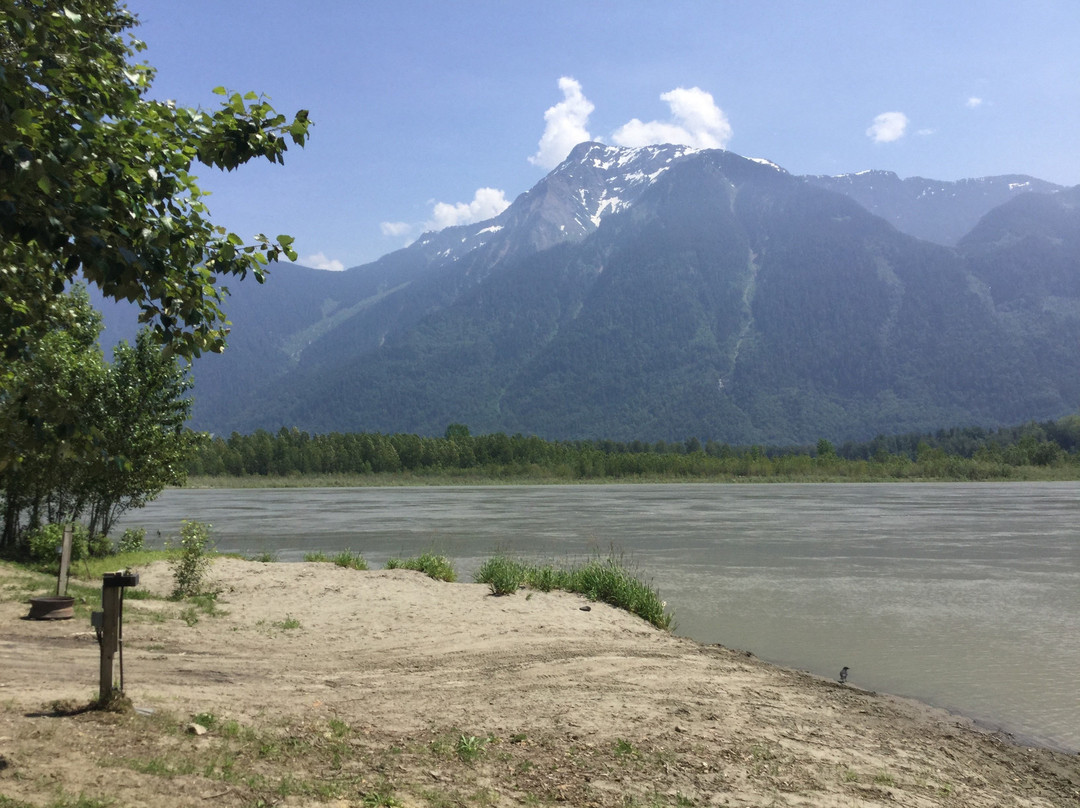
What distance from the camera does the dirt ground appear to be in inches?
245

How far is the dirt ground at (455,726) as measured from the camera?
621 centimetres

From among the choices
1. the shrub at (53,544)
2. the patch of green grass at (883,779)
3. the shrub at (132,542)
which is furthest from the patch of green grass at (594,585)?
the shrub at (132,542)

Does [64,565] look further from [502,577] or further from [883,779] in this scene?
[883,779]

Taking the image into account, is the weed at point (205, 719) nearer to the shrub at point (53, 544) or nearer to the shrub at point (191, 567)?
the shrub at point (191, 567)

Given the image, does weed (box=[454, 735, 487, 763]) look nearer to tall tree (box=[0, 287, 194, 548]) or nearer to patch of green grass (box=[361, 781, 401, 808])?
patch of green grass (box=[361, 781, 401, 808])

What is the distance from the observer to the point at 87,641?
11.6m

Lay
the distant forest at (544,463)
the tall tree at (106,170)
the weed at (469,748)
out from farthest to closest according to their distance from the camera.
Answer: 1. the distant forest at (544,463)
2. the weed at (469,748)
3. the tall tree at (106,170)

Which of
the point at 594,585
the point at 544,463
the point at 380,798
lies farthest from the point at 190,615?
the point at 544,463

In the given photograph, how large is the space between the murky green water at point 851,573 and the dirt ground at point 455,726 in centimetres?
237

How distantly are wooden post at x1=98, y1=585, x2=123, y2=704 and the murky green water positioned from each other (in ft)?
34.5

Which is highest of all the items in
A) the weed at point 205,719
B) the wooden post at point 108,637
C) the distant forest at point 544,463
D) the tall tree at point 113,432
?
the tall tree at point 113,432

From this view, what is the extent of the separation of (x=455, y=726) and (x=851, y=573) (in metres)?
21.5

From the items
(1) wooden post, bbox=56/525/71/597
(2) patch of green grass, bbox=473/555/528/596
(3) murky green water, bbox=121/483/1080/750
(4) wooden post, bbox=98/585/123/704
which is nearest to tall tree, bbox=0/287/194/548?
(1) wooden post, bbox=56/525/71/597

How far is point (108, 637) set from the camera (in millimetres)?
7340
